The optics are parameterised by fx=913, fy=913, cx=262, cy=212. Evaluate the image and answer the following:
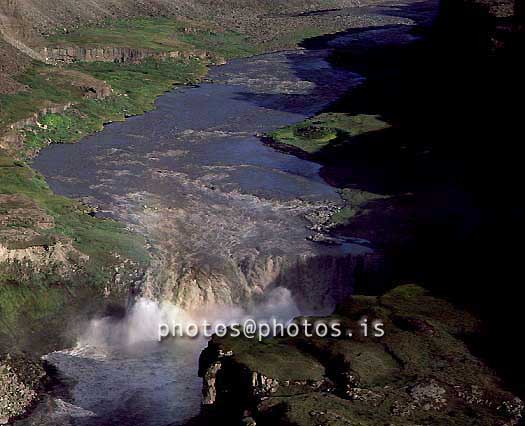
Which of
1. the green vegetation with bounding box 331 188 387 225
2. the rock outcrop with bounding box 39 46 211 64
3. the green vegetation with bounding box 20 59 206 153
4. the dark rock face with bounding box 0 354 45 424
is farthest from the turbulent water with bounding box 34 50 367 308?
the rock outcrop with bounding box 39 46 211 64

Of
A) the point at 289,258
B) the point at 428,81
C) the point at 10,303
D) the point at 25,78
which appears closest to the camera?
the point at 10,303

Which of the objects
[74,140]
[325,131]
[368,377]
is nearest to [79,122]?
[74,140]

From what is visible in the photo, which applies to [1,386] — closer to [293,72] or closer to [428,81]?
[428,81]

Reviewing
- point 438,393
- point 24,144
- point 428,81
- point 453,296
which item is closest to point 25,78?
point 24,144

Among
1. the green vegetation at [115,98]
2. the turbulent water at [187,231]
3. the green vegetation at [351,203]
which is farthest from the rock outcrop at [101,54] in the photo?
A: the green vegetation at [351,203]

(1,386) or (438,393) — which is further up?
(438,393)

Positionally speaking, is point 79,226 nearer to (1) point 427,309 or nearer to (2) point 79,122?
(1) point 427,309
